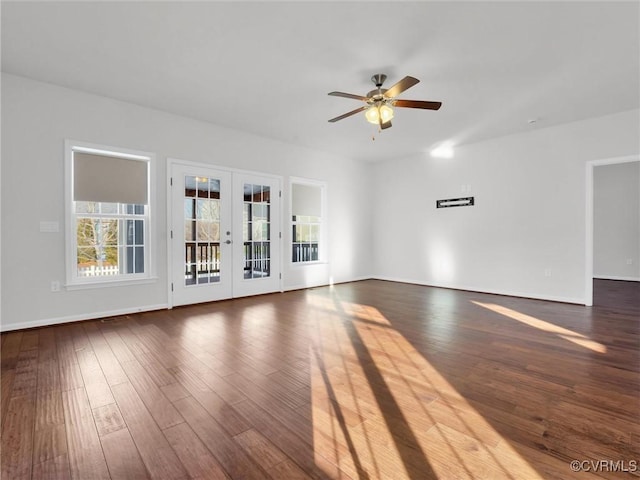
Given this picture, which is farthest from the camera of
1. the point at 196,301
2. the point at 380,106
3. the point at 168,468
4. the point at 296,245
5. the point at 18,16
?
the point at 296,245

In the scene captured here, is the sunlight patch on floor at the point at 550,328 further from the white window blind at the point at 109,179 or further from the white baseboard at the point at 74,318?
the white window blind at the point at 109,179

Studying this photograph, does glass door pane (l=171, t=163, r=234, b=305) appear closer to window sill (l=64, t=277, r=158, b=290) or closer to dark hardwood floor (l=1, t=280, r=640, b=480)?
window sill (l=64, t=277, r=158, b=290)

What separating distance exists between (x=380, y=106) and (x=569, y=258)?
4.09m

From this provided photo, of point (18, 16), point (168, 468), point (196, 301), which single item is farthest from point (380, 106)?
point (196, 301)

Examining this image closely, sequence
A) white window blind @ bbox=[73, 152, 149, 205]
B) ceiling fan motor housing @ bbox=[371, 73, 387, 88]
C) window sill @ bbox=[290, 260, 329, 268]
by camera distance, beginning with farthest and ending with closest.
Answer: window sill @ bbox=[290, 260, 329, 268] → white window blind @ bbox=[73, 152, 149, 205] → ceiling fan motor housing @ bbox=[371, 73, 387, 88]

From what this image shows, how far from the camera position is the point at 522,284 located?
217 inches

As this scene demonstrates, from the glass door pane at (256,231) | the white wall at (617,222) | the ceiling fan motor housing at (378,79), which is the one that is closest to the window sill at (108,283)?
the glass door pane at (256,231)

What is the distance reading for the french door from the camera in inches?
189

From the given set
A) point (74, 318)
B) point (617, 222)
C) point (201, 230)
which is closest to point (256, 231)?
point (201, 230)

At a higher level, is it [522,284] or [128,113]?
[128,113]

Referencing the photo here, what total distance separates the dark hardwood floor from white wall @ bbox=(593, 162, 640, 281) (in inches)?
196

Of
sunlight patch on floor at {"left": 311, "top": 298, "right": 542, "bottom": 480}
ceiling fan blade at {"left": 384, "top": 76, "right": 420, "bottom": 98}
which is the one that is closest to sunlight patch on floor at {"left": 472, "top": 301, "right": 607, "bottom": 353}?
sunlight patch on floor at {"left": 311, "top": 298, "right": 542, "bottom": 480}

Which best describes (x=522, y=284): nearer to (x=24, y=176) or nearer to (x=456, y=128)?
(x=456, y=128)

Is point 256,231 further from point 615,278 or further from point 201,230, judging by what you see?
point 615,278
